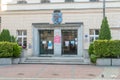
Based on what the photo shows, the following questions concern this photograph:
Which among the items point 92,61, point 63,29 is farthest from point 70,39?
point 92,61

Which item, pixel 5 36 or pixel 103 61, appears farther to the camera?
pixel 5 36

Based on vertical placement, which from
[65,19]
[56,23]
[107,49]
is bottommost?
[107,49]

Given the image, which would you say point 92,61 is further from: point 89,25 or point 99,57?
point 89,25

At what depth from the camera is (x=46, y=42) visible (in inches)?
1523

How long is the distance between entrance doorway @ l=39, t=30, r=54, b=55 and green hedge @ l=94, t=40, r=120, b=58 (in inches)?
493

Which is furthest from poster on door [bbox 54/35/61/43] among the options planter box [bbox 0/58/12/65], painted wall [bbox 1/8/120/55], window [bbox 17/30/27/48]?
planter box [bbox 0/58/12/65]

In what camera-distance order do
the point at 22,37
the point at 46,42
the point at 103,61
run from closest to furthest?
the point at 103,61, the point at 22,37, the point at 46,42

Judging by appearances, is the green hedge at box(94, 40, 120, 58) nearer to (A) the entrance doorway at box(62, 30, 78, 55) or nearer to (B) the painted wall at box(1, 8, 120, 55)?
(B) the painted wall at box(1, 8, 120, 55)

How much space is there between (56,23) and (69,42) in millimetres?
3018

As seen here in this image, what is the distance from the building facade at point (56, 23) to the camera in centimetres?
3650

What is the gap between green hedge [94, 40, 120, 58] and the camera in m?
26.3

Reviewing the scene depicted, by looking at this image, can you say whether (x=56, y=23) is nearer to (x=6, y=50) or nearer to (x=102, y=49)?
(x=6, y=50)

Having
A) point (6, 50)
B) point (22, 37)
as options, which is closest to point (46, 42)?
point (22, 37)

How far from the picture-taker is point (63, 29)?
3738 cm
